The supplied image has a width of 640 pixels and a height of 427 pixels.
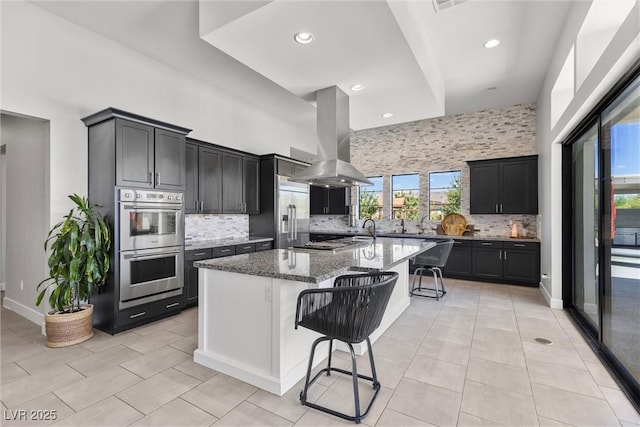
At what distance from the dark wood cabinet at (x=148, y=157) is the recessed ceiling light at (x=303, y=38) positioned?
2113 mm

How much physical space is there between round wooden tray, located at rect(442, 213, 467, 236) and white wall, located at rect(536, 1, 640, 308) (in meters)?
1.44

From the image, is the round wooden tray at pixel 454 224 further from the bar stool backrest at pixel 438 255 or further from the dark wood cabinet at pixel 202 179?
the dark wood cabinet at pixel 202 179

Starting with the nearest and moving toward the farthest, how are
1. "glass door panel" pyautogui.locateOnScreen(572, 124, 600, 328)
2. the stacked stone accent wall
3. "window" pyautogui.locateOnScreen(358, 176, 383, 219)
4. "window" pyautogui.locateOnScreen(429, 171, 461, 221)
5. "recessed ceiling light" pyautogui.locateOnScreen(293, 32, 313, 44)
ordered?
1. "recessed ceiling light" pyautogui.locateOnScreen(293, 32, 313, 44)
2. "glass door panel" pyautogui.locateOnScreen(572, 124, 600, 328)
3. the stacked stone accent wall
4. "window" pyautogui.locateOnScreen(429, 171, 461, 221)
5. "window" pyautogui.locateOnScreen(358, 176, 383, 219)

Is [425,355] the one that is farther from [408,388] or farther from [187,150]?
[187,150]

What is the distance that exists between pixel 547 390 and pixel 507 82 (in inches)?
183

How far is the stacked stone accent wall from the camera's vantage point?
20.0ft

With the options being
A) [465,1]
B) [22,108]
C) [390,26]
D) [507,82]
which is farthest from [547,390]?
[22,108]

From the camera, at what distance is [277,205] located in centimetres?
559

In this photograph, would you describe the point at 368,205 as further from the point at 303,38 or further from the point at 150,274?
the point at 303,38

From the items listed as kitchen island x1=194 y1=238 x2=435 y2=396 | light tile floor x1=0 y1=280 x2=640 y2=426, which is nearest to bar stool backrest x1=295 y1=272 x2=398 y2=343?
kitchen island x1=194 y1=238 x2=435 y2=396

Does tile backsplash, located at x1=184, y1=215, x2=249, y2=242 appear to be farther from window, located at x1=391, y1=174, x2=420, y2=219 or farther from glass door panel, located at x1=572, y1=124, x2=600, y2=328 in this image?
glass door panel, located at x1=572, y1=124, x2=600, y2=328

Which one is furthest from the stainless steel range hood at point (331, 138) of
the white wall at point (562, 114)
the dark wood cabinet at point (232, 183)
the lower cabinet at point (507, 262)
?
the lower cabinet at point (507, 262)

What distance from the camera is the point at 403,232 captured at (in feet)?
23.1

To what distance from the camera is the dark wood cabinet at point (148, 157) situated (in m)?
3.37
